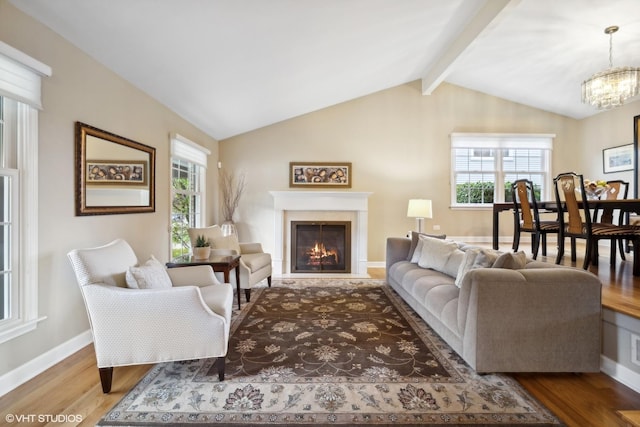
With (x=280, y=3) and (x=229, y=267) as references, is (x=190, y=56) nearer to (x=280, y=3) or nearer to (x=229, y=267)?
(x=280, y=3)

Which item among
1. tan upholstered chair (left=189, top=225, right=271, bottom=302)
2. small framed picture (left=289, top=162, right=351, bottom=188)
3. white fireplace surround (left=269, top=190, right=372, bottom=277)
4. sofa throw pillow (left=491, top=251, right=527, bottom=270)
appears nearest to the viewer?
sofa throw pillow (left=491, top=251, right=527, bottom=270)

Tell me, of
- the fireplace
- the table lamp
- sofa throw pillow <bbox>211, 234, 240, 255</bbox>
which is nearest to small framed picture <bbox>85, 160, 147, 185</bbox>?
sofa throw pillow <bbox>211, 234, 240, 255</bbox>

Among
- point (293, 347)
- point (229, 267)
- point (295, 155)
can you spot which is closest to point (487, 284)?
point (293, 347)

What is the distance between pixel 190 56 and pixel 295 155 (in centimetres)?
281

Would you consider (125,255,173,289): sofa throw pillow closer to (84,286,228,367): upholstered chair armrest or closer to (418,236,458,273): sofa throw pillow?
(84,286,228,367): upholstered chair armrest

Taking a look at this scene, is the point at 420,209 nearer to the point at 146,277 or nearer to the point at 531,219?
the point at 531,219

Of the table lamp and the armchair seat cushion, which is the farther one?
the table lamp

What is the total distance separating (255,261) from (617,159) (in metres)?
6.07

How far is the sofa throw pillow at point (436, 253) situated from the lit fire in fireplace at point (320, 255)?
1879mm

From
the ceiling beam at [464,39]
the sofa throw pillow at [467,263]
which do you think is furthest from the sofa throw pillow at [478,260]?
the ceiling beam at [464,39]

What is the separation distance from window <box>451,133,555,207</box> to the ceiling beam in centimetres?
128

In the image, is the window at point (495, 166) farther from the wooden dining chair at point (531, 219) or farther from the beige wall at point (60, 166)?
the beige wall at point (60, 166)

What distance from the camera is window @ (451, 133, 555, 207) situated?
18.1 feet

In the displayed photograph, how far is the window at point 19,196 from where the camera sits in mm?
1814
